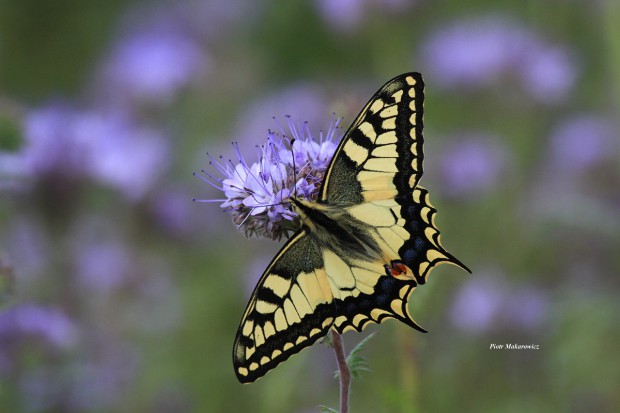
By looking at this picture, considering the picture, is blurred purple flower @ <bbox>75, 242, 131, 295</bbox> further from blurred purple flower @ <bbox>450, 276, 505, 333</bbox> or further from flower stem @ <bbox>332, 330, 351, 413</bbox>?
flower stem @ <bbox>332, 330, 351, 413</bbox>

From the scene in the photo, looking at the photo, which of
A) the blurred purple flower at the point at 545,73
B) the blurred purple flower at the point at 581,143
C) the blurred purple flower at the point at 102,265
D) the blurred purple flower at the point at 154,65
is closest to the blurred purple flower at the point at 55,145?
the blurred purple flower at the point at 102,265

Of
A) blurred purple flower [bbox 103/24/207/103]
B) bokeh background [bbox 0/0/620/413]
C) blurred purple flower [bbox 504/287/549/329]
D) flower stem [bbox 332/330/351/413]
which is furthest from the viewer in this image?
blurred purple flower [bbox 103/24/207/103]

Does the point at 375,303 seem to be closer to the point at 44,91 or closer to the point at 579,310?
the point at 579,310

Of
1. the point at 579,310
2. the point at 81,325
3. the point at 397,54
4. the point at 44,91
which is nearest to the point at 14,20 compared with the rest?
the point at 44,91

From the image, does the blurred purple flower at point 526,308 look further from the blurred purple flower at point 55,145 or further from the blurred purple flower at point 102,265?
the blurred purple flower at point 55,145

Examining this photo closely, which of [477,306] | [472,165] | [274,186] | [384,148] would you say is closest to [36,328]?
[274,186]

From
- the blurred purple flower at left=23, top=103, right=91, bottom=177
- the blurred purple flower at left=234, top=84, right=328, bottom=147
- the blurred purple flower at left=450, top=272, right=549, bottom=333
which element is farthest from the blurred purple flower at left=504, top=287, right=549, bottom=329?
the blurred purple flower at left=23, top=103, right=91, bottom=177

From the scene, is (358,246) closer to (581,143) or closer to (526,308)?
(526,308)
